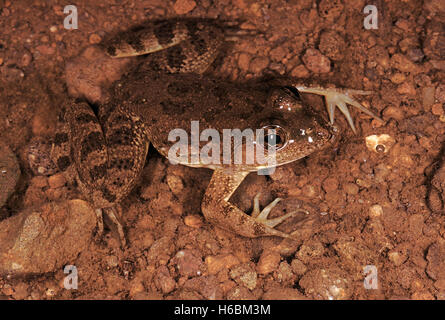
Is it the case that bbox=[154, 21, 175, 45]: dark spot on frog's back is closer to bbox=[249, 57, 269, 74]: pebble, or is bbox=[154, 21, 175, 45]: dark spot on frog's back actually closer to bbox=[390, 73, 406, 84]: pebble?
bbox=[249, 57, 269, 74]: pebble

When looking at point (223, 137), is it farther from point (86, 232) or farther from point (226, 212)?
point (86, 232)

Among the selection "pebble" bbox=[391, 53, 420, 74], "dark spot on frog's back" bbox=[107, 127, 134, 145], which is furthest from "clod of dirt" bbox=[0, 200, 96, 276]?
"pebble" bbox=[391, 53, 420, 74]

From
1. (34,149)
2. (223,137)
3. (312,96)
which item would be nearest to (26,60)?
(34,149)

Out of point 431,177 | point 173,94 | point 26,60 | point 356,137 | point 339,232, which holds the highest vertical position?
point 26,60

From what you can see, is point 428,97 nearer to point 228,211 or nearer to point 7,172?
point 228,211

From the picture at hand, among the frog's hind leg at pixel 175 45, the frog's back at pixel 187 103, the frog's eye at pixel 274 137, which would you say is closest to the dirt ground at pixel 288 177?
the frog's hind leg at pixel 175 45

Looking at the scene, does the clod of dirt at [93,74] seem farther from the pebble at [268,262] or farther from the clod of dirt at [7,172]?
the pebble at [268,262]

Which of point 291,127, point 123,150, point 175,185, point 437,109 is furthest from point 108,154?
point 437,109
